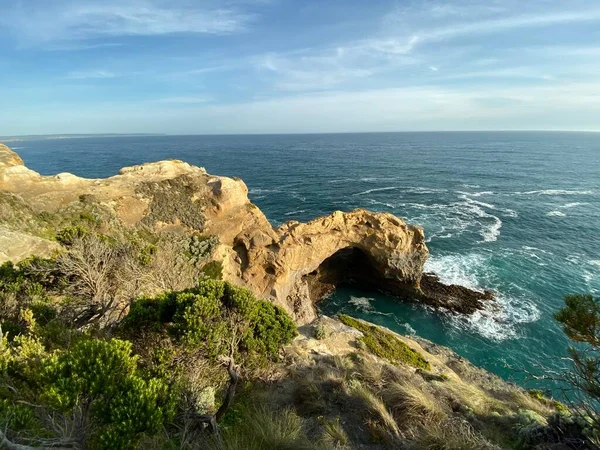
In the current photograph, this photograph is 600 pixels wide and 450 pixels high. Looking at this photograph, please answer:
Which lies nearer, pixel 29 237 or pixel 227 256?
pixel 29 237

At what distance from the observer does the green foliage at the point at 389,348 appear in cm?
2188

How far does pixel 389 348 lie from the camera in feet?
76.6

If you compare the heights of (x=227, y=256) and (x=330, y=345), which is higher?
(x=227, y=256)

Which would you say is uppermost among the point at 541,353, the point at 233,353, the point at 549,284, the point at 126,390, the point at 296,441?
the point at 126,390

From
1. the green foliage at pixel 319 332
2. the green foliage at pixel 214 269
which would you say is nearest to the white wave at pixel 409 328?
the green foliage at pixel 319 332

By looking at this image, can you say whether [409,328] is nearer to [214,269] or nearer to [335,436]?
[214,269]

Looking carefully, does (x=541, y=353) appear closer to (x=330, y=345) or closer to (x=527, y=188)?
(x=330, y=345)

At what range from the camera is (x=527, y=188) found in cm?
7144

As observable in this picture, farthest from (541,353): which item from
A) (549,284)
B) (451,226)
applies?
(451,226)

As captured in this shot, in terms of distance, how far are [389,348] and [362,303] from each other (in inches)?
522

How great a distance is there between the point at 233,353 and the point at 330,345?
12.8m

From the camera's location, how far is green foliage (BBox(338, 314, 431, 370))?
2188 cm

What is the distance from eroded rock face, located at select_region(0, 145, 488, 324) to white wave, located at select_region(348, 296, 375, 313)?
2.93 meters

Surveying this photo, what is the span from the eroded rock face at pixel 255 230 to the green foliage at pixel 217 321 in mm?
19032
